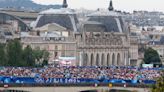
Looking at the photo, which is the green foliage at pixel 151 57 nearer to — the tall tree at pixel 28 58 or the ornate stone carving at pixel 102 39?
the ornate stone carving at pixel 102 39

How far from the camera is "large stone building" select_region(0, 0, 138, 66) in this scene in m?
153

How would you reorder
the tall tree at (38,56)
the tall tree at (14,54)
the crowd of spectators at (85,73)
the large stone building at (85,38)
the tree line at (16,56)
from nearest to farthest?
the crowd of spectators at (85,73)
the tree line at (16,56)
the tall tree at (14,54)
the tall tree at (38,56)
the large stone building at (85,38)

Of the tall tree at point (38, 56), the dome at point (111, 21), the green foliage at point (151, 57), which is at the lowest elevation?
the green foliage at point (151, 57)

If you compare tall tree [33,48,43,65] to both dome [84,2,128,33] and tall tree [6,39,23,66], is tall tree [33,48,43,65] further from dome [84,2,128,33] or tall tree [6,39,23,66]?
dome [84,2,128,33]

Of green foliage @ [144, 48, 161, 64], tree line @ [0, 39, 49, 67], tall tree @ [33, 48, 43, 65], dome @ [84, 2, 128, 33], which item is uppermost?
dome @ [84, 2, 128, 33]

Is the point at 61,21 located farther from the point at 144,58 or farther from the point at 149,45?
the point at 149,45

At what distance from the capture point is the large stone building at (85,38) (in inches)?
6014

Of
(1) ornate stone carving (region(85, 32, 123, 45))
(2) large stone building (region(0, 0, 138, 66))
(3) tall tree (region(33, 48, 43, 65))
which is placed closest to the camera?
(3) tall tree (region(33, 48, 43, 65))

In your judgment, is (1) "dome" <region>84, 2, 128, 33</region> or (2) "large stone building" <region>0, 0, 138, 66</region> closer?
(2) "large stone building" <region>0, 0, 138, 66</region>

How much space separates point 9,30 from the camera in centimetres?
15538

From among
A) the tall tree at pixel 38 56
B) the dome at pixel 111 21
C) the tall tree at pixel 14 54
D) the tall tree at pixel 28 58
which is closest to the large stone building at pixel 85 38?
the dome at pixel 111 21

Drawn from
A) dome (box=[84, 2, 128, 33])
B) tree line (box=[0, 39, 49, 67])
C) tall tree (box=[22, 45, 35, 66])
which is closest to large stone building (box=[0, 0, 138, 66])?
dome (box=[84, 2, 128, 33])

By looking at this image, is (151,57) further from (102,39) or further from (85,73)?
(85,73)

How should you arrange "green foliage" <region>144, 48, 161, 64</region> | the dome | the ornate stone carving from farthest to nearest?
1. the dome
2. "green foliage" <region>144, 48, 161, 64</region>
3. the ornate stone carving
